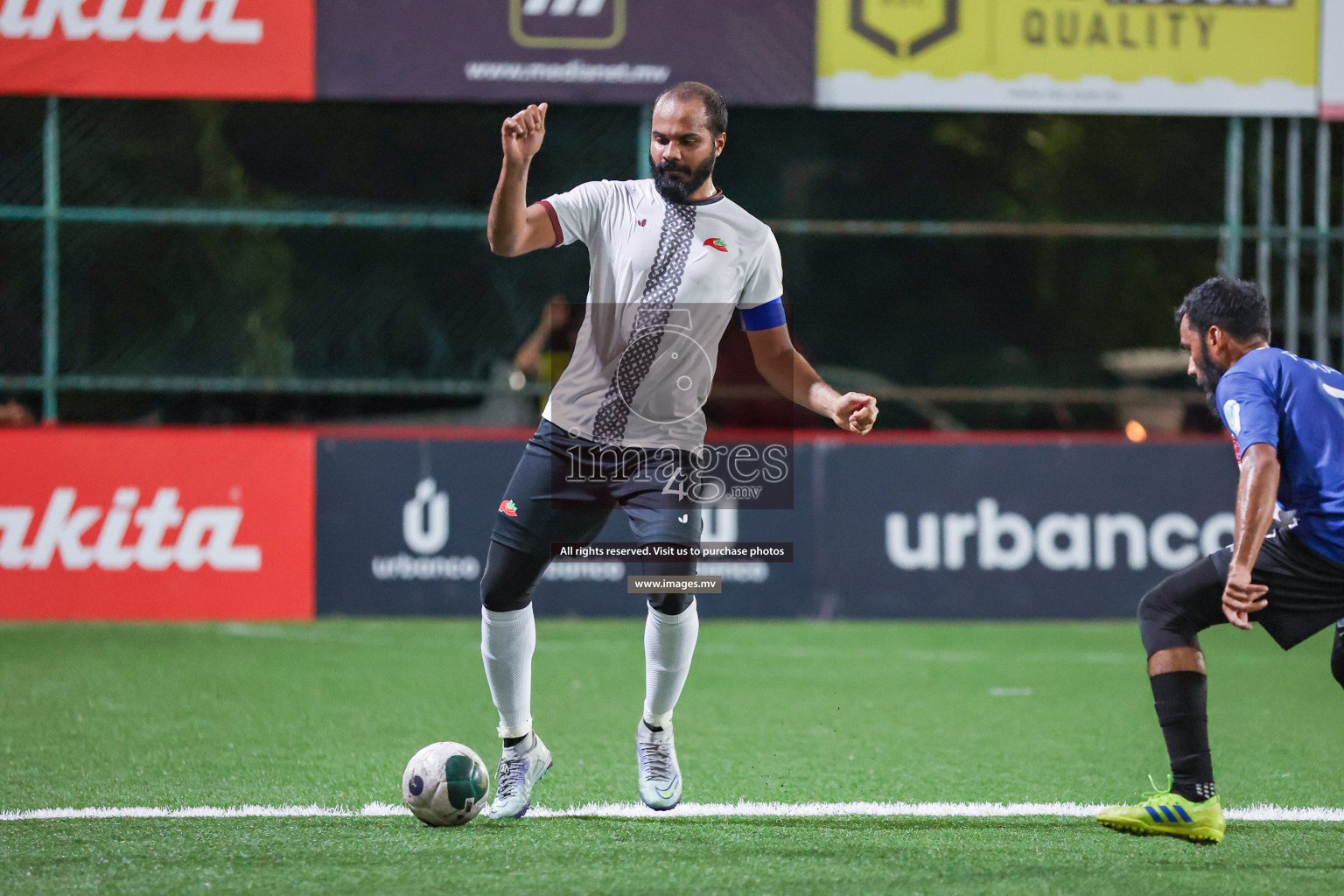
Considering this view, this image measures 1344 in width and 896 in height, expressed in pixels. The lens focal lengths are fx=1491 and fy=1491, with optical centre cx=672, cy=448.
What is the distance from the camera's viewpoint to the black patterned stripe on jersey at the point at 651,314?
16.1 feet

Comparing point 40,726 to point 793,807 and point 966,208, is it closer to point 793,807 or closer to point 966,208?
point 793,807

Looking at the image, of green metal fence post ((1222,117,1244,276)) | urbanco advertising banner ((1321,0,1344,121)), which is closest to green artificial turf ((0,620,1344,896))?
green metal fence post ((1222,117,1244,276))

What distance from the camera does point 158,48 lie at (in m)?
10.4

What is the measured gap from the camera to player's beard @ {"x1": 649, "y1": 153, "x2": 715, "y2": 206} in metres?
4.84

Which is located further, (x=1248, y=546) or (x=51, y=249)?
(x=51, y=249)

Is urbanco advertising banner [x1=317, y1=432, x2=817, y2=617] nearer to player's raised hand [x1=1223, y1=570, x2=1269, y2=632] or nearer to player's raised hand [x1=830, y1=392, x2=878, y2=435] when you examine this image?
player's raised hand [x1=830, y1=392, x2=878, y2=435]

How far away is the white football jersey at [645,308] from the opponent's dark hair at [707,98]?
0.87ft

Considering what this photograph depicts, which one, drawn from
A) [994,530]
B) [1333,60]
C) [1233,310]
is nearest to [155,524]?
[994,530]

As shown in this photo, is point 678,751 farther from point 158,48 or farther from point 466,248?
point 466,248

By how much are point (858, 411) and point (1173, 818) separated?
1580mm

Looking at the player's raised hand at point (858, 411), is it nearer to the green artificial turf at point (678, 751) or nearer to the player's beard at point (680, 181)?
the player's beard at point (680, 181)

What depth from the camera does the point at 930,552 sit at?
1047 cm

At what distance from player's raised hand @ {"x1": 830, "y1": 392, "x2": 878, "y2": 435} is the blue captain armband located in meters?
0.58

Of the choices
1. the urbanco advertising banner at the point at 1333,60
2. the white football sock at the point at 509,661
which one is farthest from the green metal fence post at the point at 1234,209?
the white football sock at the point at 509,661
